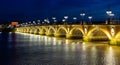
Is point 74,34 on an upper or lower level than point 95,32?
lower

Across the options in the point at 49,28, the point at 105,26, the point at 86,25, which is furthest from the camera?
the point at 49,28

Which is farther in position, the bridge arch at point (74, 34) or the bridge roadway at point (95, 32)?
the bridge arch at point (74, 34)

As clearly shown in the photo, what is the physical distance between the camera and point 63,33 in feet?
347

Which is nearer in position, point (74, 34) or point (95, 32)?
point (95, 32)

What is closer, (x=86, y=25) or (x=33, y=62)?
(x=33, y=62)

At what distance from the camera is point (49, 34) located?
117688mm

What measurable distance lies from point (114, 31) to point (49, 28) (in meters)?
Result: 60.0

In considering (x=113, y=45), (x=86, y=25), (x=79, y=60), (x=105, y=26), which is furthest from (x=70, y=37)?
(x=79, y=60)

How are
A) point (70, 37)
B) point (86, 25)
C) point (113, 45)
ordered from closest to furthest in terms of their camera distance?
1. point (113, 45)
2. point (86, 25)
3. point (70, 37)

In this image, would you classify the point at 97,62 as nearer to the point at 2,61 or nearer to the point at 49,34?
the point at 2,61

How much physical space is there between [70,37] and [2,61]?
169ft

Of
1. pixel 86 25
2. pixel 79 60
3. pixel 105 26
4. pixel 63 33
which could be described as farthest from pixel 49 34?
pixel 79 60

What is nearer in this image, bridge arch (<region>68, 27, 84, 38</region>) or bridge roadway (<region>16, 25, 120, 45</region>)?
bridge roadway (<region>16, 25, 120, 45</region>)

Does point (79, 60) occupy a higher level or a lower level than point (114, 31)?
lower
